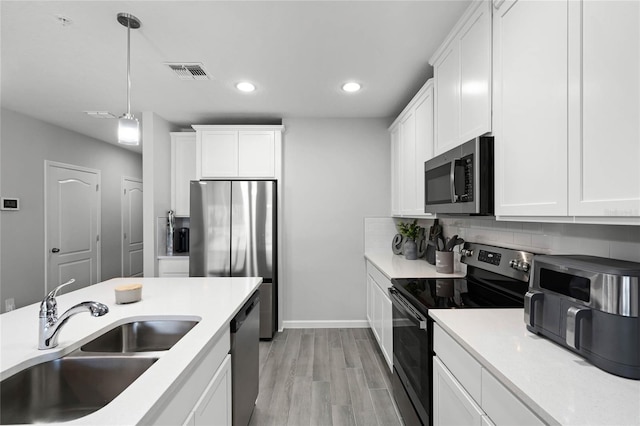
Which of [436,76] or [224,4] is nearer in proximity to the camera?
[224,4]

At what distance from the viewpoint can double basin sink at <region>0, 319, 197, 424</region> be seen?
3.15ft

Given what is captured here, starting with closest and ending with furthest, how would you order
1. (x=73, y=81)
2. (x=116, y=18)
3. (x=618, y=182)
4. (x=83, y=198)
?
1. (x=618, y=182)
2. (x=116, y=18)
3. (x=73, y=81)
4. (x=83, y=198)

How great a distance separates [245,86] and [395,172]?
1.78m

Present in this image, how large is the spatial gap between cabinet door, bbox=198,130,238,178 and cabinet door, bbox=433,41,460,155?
2.24m

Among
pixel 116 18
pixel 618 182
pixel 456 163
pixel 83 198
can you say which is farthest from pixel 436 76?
pixel 83 198

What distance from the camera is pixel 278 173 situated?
11.6ft

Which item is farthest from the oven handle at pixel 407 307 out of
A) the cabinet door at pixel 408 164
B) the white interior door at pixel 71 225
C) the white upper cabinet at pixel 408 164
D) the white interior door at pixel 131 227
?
the white interior door at pixel 131 227

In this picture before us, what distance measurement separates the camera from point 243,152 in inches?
139

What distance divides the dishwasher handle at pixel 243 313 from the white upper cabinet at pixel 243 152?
1828 mm

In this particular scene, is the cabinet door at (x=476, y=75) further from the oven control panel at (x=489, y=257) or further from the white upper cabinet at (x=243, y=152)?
the white upper cabinet at (x=243, y=152)

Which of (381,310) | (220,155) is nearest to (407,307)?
(381,310)

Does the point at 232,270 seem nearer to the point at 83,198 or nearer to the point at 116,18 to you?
the point at 116,18

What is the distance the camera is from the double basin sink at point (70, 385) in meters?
0.96

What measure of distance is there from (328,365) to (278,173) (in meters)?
2.04
